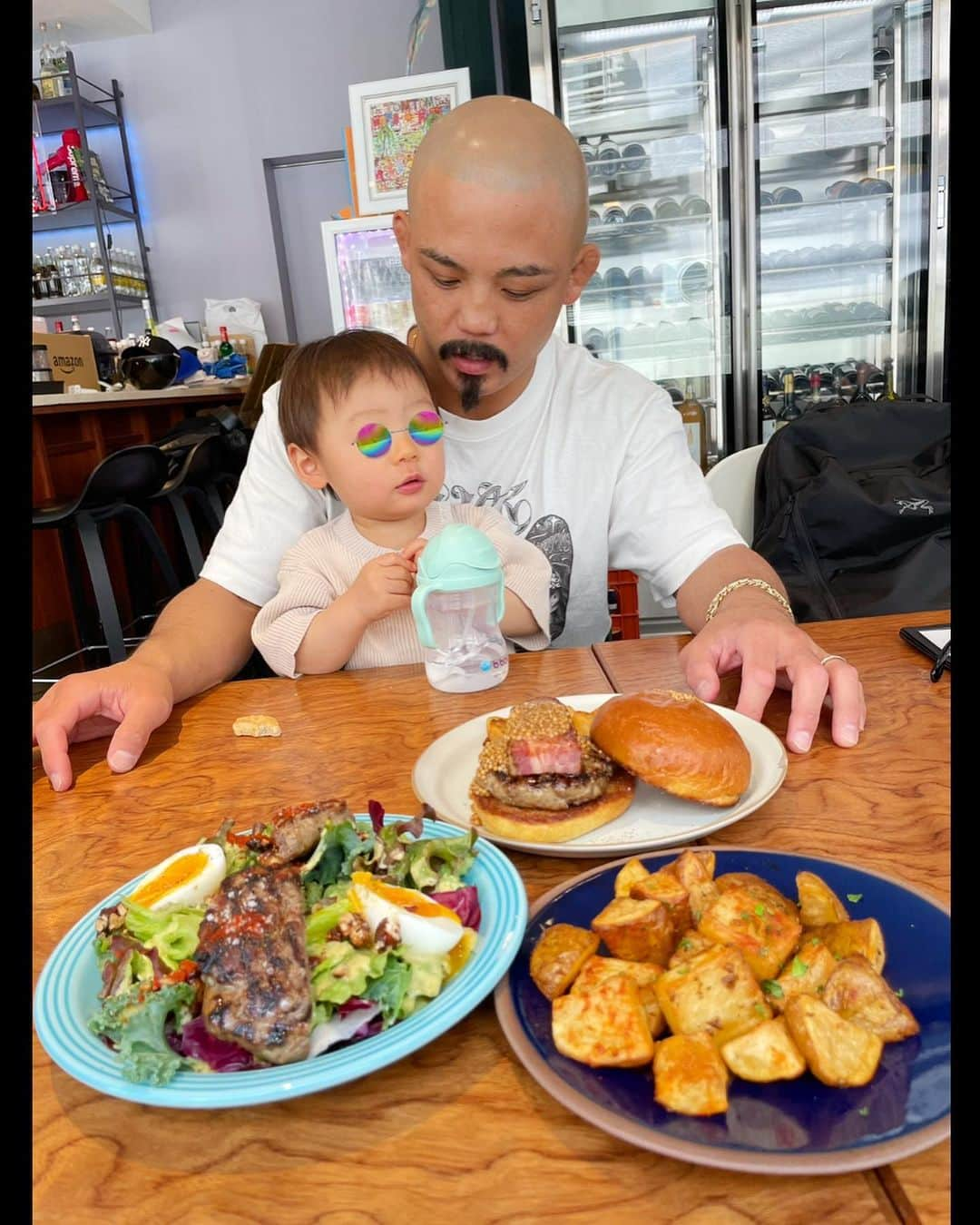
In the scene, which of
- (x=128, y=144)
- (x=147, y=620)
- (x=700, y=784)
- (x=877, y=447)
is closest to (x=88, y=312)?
(x=128, y=144)

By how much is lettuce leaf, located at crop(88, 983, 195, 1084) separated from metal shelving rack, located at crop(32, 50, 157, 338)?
710 centimetres

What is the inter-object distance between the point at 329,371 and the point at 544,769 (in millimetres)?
1008

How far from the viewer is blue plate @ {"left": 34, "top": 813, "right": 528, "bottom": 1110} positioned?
1.65 feet

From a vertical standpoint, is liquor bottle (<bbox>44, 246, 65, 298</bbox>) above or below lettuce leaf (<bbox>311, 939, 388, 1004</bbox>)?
above

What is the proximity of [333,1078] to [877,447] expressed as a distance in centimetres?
247

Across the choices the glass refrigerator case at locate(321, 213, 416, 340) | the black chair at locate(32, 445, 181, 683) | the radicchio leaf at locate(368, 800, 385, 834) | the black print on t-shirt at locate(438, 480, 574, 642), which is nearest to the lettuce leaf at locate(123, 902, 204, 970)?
the radicchio leaf at locate(368, 800, 385, 834)

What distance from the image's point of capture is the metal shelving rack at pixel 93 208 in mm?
6426

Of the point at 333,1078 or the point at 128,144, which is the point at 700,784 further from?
the point at 128,144

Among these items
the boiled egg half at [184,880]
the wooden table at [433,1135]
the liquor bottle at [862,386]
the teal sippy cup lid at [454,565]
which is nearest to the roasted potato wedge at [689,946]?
the wooden table at [433,1135]

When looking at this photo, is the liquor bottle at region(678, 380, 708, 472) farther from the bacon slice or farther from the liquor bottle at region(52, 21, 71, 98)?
the liquor bottle at region(52, 21, 71, 98)

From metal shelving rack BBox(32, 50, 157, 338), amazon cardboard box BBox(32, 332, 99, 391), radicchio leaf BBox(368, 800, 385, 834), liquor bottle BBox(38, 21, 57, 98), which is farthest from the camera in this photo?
metal shelving rack BBox(32, 50, 157, 338)

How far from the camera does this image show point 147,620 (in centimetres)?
484
